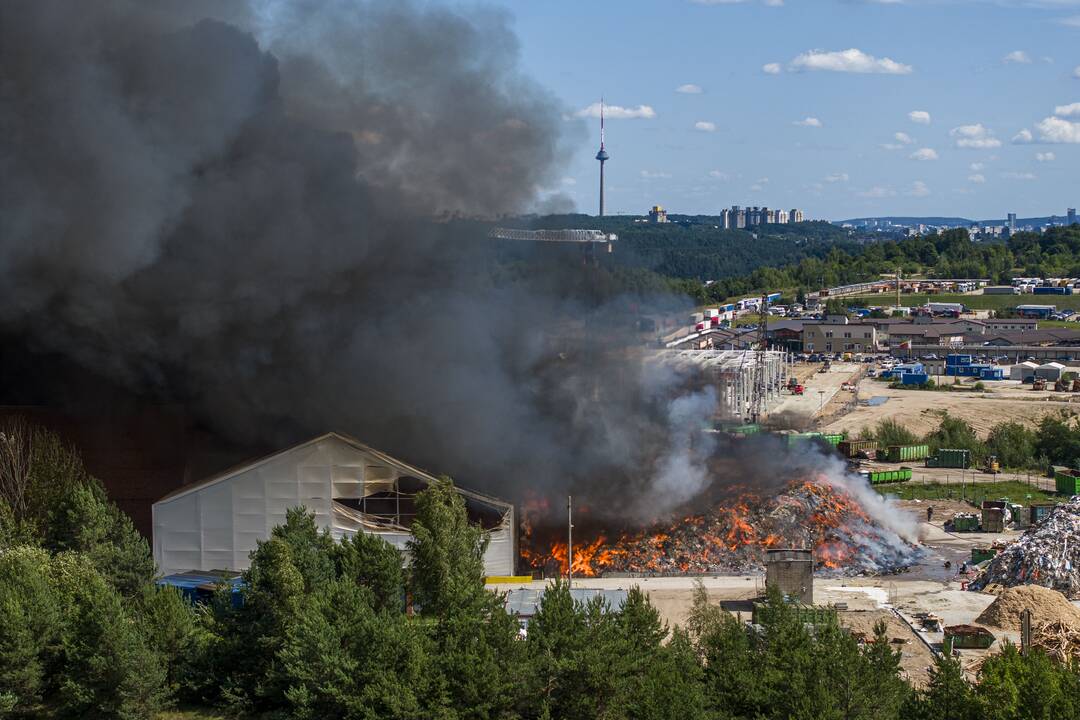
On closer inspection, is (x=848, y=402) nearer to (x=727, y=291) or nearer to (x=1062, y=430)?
(x=1062, y=430)

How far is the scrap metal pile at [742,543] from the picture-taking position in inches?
1487

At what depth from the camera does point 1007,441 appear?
63.1m

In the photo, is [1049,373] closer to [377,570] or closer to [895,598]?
[895,598]

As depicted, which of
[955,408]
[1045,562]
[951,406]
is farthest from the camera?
[951,406]

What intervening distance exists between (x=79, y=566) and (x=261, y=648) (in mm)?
6395

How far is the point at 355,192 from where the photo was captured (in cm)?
4084

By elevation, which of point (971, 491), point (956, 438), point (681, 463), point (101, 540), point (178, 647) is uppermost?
point (681, 463)

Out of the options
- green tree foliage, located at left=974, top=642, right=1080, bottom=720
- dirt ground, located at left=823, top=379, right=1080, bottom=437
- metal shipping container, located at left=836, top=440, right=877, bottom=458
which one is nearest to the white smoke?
metal shipping container, located at left=836, top=440, right=877, bottom=458

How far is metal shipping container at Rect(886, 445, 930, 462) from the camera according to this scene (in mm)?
62688

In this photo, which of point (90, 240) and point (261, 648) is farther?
point (90, 240)

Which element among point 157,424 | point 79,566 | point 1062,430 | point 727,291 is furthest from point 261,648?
point 727,291

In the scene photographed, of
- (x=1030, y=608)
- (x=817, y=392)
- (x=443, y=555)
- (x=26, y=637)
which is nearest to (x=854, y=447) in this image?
(x=817, y=392)

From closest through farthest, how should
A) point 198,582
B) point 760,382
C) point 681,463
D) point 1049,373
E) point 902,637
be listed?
1. point 902,637
2. point 198,582
3. point 681,463
4. point 760,382
5. point 1049,373

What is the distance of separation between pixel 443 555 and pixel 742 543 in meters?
12.6
